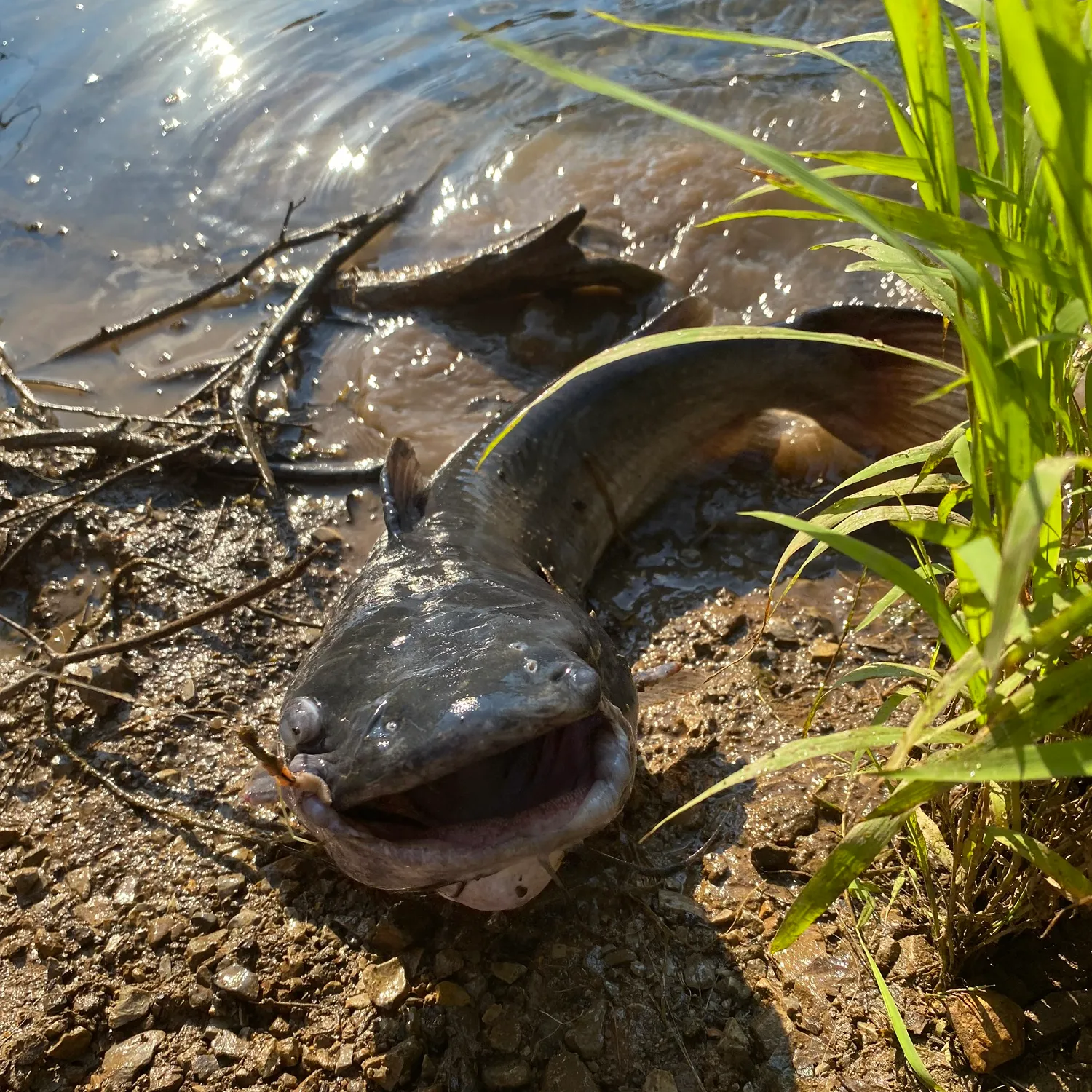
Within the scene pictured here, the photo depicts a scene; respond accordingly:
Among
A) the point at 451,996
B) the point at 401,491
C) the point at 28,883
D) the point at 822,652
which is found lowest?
the point at 822,652

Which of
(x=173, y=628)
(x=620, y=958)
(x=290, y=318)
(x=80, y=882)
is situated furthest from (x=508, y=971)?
(x=290, y=318)

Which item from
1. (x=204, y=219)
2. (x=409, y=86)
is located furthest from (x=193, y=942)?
(x=409, y=86)

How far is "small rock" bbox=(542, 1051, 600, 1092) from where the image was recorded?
1591 millimetres

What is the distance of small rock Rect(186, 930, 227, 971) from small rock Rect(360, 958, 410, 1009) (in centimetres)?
34

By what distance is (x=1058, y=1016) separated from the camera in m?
1.47

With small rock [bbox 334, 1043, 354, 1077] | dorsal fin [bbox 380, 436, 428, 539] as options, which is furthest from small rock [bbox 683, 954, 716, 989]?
dorsal fin [bbox 380, 436, 428, 539]

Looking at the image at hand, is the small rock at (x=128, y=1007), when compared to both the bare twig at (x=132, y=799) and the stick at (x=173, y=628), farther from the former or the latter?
the stick at (x=173, y=628)

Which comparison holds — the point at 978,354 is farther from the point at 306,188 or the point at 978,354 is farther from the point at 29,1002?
the point at 306,188

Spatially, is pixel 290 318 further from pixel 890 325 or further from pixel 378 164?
pixel 890 325

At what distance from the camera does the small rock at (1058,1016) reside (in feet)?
4.78

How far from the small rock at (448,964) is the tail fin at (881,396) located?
→ 2.26 metres

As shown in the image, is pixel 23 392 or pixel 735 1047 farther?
pixel 23 392

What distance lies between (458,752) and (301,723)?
404mm

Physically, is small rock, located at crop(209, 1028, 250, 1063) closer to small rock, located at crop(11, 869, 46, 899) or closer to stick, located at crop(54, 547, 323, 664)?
small rock, located at crop(11, 869, 46, 899)
